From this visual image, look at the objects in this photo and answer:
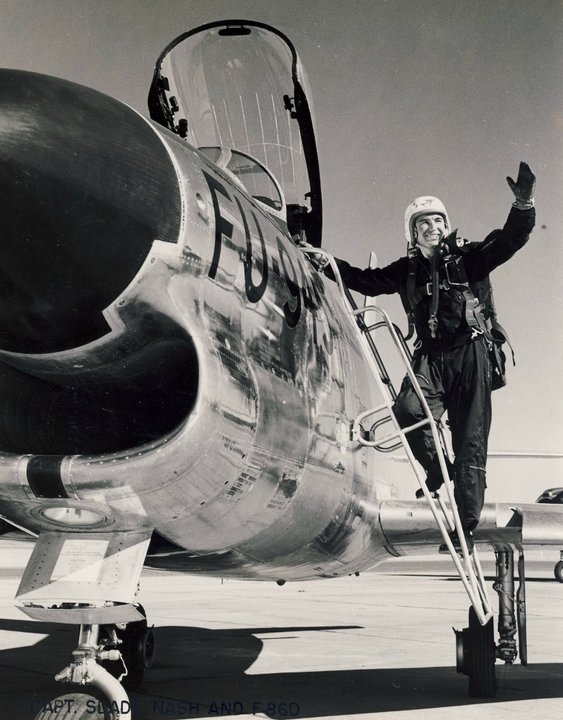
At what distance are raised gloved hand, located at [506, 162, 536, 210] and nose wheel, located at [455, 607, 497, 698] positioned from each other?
278cm

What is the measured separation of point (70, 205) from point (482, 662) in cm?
453

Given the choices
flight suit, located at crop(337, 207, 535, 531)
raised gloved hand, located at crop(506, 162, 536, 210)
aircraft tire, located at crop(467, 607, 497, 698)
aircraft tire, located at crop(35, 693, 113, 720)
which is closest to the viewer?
aircraft tire, located at crop(35, 693, 113, 720)

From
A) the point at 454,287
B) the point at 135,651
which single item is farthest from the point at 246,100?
the point at 135,651

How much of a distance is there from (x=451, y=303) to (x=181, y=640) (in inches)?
233

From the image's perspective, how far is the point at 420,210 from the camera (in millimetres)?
5492

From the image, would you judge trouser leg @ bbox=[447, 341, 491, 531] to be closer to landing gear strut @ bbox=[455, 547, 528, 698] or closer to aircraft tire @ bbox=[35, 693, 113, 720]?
landing gear strut @ bbox=[455, 547, 528, 698]

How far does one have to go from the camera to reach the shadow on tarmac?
512cm

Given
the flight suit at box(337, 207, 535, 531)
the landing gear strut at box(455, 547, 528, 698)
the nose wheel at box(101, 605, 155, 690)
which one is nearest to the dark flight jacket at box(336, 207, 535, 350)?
the flight suit at box(337, 207, 535, 531)

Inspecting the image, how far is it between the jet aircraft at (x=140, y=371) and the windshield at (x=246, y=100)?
150cm

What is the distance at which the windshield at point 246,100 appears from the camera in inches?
247

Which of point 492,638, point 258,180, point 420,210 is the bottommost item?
point 492,638

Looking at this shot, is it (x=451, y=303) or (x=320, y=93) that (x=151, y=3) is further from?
(x=451, y=303)

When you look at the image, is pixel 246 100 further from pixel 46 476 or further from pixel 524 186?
pixel 46 476

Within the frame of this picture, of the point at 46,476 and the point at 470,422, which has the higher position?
the point at 470,422
